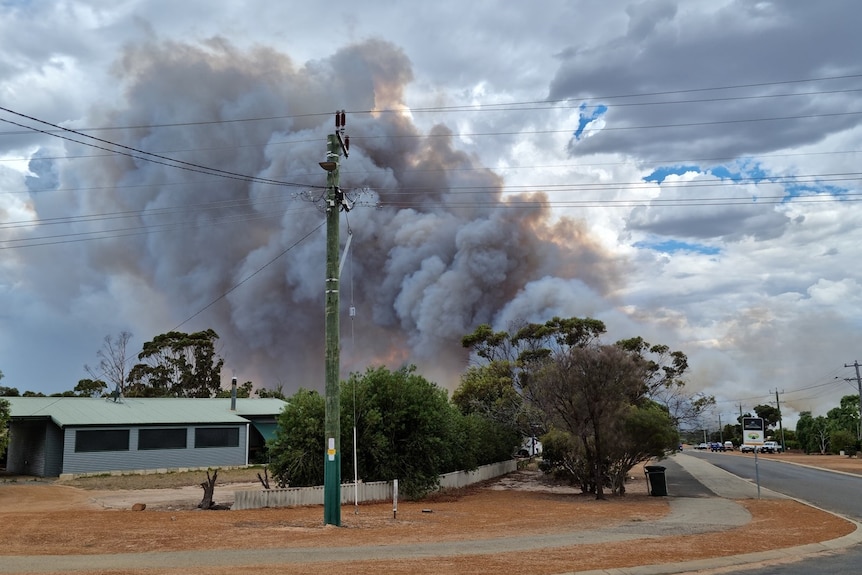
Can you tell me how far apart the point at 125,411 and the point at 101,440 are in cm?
316

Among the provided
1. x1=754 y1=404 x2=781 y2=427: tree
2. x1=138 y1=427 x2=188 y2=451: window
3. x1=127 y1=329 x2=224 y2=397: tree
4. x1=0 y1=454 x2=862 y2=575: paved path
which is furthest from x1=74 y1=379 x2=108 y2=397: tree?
x1=754 y1=404 x2=781 y2=427: tree

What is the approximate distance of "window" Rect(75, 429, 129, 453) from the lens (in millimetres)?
36438

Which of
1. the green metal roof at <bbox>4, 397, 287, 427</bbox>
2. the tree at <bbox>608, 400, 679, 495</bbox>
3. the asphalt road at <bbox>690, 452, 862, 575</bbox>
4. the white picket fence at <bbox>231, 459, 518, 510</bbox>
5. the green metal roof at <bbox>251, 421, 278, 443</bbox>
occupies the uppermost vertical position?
the green metal roof at <bbox>4, 397, 287, 427</bbox>

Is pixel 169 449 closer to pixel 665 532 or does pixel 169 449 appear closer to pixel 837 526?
pixel 665 532

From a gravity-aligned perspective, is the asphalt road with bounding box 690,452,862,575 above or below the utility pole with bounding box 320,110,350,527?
below

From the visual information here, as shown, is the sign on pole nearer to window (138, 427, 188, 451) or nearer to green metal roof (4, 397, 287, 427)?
green metal roof (4, 397, 287, 427)

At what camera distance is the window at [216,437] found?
41094mm

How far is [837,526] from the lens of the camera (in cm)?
1755

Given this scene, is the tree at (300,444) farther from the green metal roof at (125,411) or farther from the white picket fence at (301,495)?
the green metal roof at (125,411)

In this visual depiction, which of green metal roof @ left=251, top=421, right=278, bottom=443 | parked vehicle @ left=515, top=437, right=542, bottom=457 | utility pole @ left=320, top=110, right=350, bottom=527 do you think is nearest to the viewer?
utility pole @ left=320, top=110, right=350, bottom=527

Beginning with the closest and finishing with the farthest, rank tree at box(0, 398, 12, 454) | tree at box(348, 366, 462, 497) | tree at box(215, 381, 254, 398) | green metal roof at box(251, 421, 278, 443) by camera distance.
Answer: tree at box(348, 366, 462, 497) < tree at box(0, 398, 12, 454) < green metal roof at box(251, 421, 278, 443) < tree at box(215, 381, 254, 398)

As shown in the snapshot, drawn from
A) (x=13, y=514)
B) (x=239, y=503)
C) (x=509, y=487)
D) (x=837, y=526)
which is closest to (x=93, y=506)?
(x=13, y=514)

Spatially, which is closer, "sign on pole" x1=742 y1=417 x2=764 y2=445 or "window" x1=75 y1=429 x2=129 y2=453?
"sign on pole" x1=742 y1=417 x2=764 y2=445

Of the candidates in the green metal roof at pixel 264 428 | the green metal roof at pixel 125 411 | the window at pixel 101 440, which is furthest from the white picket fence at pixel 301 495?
the green metal roof at pixel 264 428
